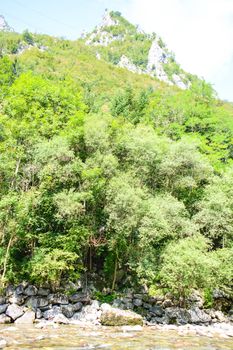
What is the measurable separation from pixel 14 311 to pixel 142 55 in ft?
553

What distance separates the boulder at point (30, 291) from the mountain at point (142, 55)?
435 ft

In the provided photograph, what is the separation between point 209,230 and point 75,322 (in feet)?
45.1

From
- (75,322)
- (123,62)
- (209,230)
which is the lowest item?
(75,322)

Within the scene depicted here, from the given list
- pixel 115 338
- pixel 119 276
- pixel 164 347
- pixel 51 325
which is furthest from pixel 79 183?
pixel 164 347

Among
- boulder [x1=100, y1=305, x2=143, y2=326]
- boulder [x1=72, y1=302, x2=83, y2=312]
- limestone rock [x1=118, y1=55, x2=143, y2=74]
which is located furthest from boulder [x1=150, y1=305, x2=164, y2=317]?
limestone rock [x1=118, y1=55, x2=143, y2=74]

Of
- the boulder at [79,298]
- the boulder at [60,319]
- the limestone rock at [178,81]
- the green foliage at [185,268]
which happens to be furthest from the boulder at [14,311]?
the limestone rock at [178,81]

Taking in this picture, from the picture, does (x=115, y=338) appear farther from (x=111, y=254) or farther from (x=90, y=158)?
(x=90, y=158)

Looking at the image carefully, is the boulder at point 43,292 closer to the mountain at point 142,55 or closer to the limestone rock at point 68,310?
the limestone rock at point 68,310

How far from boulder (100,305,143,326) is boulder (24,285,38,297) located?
5065 millimetres

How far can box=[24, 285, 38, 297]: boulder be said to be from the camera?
2342 cm

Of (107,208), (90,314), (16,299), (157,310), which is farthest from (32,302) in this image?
(157,310)

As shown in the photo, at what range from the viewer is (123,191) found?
25.0 metres

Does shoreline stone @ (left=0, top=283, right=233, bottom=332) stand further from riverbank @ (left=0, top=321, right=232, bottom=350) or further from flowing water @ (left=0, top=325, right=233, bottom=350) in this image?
flowing water @ (left=0, top=325, right=233, bottom=350)

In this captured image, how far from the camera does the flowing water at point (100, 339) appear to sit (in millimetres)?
14617
